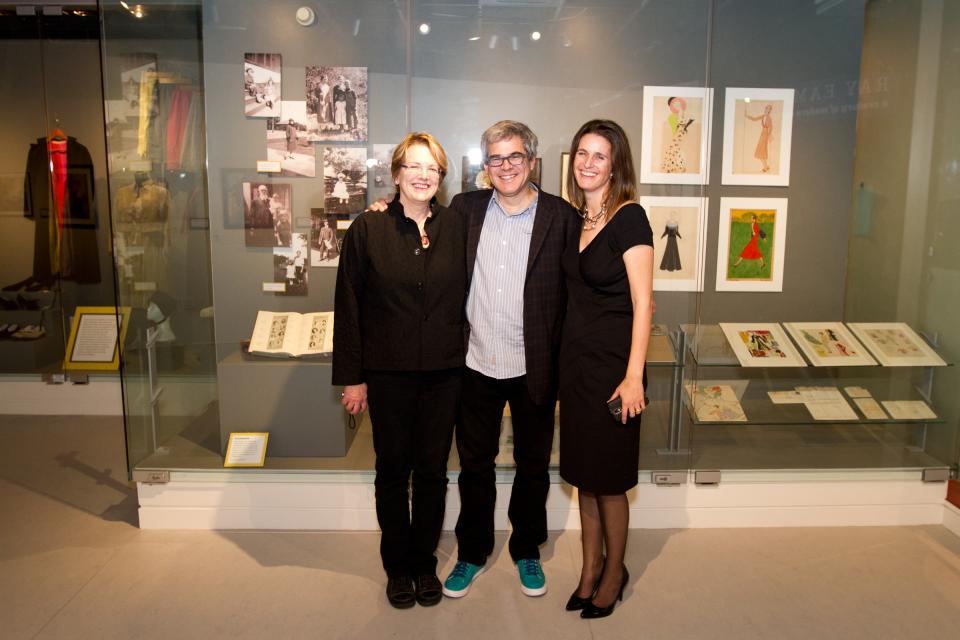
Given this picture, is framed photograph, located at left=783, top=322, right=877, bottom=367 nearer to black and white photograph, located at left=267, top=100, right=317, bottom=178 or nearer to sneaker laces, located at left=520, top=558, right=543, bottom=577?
sneaker laces, located at left=520, top=558, right=543, bottom=577

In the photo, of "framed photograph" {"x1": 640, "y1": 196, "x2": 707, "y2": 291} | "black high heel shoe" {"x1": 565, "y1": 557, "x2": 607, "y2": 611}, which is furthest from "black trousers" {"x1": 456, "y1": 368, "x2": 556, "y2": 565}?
"framed photograph" {"x1": 640, "y1": 196, "x2": 707, "y2": 291}

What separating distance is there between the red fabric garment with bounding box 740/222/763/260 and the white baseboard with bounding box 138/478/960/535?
1084 mm

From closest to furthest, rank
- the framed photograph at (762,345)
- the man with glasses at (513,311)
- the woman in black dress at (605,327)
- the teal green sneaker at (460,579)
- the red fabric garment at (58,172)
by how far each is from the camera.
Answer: the woman in black dress at (605,327) → the man with glasses at (513,311) → the teal green sneaker at (460,579) → the framed photograph at (762,345) → the red fabric garment at (58,172)

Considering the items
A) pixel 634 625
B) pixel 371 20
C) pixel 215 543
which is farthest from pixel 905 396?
pixel 215 543

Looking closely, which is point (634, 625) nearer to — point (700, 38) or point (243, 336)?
point (243, 336)

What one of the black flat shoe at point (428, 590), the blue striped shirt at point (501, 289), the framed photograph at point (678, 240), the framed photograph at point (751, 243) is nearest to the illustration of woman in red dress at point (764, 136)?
the framed photograph at point (751, 243)

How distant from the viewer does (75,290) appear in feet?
17.7

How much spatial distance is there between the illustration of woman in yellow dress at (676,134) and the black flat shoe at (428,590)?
6.82ft

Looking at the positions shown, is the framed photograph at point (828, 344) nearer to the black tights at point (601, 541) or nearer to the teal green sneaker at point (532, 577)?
the black tights at point (601, 541)

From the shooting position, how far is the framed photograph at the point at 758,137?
3178 mm

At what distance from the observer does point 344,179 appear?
3189 millimetres

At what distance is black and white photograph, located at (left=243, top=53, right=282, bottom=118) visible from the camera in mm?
3072

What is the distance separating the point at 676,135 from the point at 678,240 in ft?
1.60

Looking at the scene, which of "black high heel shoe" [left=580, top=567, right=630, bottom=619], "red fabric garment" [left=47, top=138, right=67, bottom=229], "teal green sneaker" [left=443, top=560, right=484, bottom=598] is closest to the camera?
"black high heel shoe" [left=580, top=567, right=630, bottom=619]
